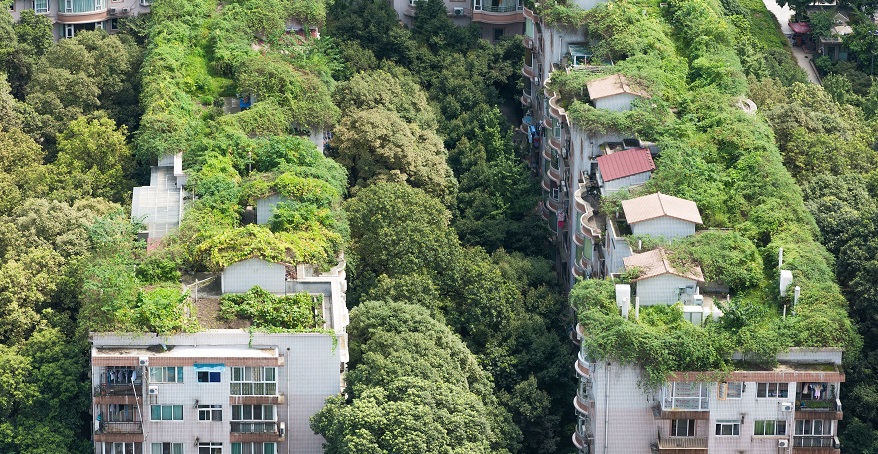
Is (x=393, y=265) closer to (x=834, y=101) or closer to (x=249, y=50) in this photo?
(x=249, y=50)

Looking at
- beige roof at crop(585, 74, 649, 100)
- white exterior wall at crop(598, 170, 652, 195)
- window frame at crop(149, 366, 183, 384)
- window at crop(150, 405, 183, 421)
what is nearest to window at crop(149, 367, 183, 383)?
window frame at crop(149, 366, 183, 384)

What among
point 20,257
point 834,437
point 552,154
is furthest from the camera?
point 552,154

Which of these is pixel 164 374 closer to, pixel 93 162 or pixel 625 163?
pixel 625 163

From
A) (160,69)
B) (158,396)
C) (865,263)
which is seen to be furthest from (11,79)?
(865,263)

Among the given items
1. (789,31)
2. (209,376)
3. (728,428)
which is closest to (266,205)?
(209,376)

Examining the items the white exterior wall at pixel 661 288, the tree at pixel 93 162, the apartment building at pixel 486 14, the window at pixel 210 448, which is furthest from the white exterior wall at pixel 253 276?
the apartment building at pixel 486 14

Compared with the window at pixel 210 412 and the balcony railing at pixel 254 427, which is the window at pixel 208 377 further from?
the balcony railing at pixel 254 427
